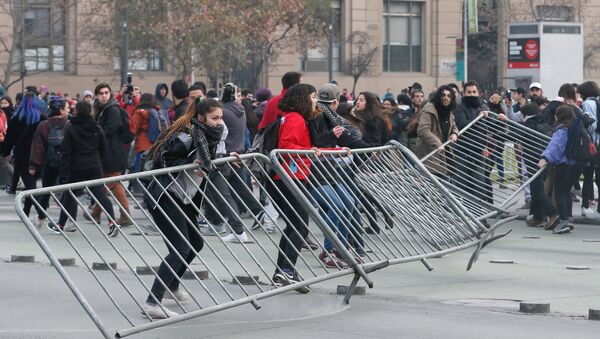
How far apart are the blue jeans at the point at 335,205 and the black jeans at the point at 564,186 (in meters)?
6.44

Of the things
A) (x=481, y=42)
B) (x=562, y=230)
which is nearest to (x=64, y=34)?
(x=481, y=42)

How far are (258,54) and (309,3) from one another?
2800 mm

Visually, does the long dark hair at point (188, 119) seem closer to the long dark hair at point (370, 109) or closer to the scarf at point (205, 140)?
the scarf at point (205, 140)

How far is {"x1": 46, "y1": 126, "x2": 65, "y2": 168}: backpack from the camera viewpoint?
17.3m

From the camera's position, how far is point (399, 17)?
209ft

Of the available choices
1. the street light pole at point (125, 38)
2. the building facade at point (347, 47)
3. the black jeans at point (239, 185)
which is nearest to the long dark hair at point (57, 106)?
the black jeans at point (239, 185)

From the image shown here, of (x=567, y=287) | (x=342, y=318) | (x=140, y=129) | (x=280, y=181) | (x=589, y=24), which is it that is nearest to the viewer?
(x=342, y=318)

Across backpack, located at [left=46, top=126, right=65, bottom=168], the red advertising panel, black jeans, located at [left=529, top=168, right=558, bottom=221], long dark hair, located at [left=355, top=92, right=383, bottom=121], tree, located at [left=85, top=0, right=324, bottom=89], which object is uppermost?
tree, located at [left=85, top=0, right=324, bottom=89]

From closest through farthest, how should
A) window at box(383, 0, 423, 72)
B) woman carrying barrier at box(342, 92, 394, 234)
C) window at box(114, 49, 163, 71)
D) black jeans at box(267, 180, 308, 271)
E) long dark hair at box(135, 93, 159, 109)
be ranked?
black jeans at box(267, 180, 308, 271)
woman carrying barrier at box(342, 92, 394, 234)
long dark hair at box(135, 93, 159, 109)
window at box(114, 49, 163, 71)
window at box(383, 0, 423, 72)

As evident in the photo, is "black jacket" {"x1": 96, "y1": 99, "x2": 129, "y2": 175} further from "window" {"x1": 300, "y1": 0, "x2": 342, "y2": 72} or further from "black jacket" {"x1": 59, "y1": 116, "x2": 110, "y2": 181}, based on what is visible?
"window" {"x1": 300, "y1": 0, "x2": 342, "y2": 72}

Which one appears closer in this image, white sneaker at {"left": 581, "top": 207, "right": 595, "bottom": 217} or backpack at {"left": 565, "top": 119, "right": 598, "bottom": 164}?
backpack at {"left": 565, "top": 119, "right": 598, "bottom": 164}

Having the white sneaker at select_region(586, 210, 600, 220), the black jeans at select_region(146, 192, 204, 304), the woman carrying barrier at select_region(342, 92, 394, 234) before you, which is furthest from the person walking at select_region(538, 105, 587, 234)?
the black jeans at select_region(146, 192, 204, 304)

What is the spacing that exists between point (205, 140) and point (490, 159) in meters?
7.05

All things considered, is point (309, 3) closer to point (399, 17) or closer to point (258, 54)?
point (258, 54)
